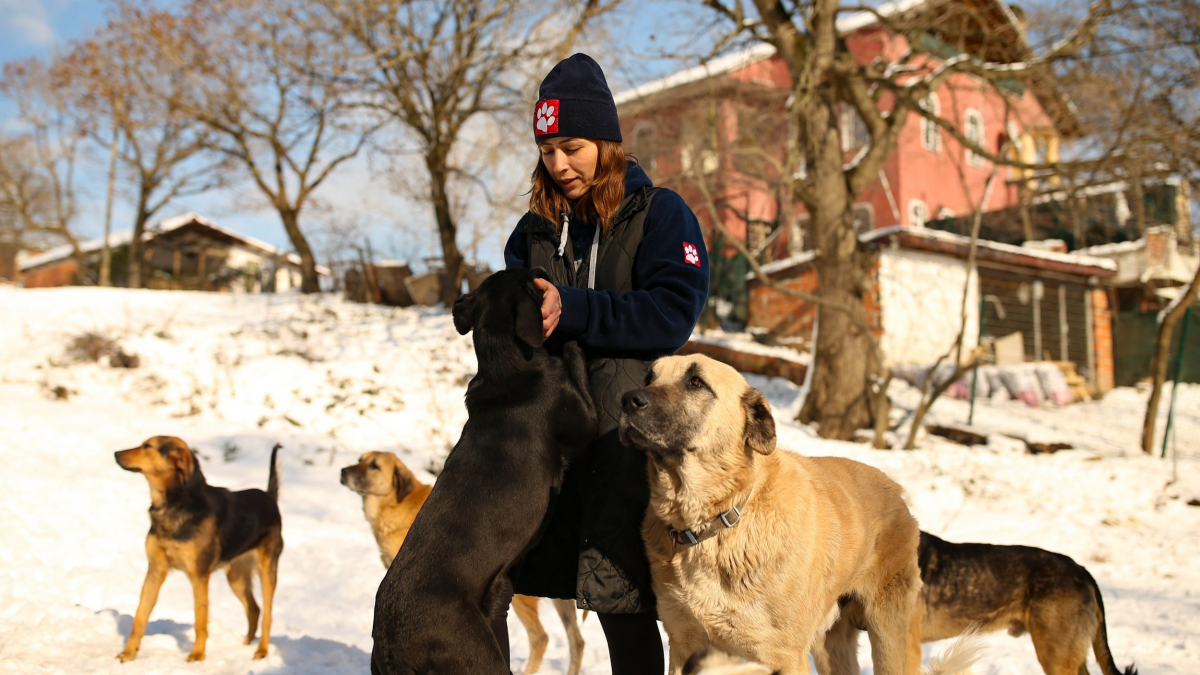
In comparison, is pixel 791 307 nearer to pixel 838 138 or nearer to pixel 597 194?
pixel 838 138

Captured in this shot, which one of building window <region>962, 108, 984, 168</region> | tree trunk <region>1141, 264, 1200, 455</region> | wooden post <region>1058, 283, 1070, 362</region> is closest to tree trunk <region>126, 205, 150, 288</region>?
building window <region>962, 108, 984, 168</region>

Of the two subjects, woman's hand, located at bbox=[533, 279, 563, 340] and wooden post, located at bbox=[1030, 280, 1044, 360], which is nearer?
woman's hand, located at bbox=[533, 279, 563, 340]

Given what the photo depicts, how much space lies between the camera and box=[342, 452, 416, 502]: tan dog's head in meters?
5.07

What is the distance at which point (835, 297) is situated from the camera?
10.8 meters

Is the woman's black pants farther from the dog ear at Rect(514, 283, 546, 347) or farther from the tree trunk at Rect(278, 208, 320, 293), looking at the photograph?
the tree trunk at Rect(278, 208, 320, 293)

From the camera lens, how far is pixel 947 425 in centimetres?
1122

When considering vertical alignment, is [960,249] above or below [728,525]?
above

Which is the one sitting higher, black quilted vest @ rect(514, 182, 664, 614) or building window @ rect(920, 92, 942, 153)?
building window @ rect(920, 92, 942, 153)

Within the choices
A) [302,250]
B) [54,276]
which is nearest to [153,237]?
[54,276]

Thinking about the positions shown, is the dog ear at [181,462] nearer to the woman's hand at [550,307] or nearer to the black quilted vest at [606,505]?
the black quilted vest at [606,505]

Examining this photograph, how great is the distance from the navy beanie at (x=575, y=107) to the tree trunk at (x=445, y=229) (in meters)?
15.8

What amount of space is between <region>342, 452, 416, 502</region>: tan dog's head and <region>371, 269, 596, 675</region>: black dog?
8.98 ft

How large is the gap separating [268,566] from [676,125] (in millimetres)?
16416

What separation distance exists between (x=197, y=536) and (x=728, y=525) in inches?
→ 138
